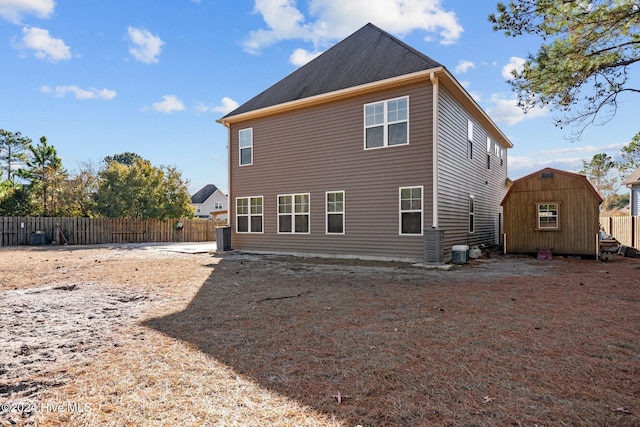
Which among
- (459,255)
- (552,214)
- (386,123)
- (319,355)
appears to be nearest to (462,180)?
(552,214)

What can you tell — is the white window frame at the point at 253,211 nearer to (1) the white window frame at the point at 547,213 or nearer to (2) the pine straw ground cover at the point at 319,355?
(2) the pine straw ground cover at the point at 319,355

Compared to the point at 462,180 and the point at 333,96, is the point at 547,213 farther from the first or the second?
the point at 333,96

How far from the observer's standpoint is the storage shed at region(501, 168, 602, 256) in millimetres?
11875

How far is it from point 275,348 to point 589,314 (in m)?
4.37

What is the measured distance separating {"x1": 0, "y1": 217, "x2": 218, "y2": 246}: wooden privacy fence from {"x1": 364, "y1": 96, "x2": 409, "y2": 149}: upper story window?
1725cm

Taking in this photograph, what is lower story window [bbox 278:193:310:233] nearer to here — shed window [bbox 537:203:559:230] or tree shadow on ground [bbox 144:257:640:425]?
tree shadow on ground [bbox 144:257:640:425]

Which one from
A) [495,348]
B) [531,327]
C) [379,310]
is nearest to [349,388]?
[495,348]

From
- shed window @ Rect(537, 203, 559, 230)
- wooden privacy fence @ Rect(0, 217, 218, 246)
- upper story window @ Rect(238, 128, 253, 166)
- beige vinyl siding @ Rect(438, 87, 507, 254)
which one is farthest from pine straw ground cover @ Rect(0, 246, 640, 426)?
wooden privacy fence @ Rect(0, 217, 218, 246)

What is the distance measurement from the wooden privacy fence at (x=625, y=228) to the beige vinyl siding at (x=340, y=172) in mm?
9650

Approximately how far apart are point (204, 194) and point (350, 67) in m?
41.4

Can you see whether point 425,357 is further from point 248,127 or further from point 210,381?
point 248,127

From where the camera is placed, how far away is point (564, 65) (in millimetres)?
7789

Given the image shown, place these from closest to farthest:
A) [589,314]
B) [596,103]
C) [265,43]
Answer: [589,314] < [596,103] < [265,43]

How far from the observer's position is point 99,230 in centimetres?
2091
